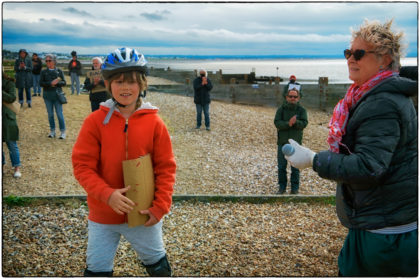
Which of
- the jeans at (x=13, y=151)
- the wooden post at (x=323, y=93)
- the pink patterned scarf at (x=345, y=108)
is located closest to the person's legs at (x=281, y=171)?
the pink patterned scarf at (x=345, y=108)

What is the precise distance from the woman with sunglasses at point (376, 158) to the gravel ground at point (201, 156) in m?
4.53

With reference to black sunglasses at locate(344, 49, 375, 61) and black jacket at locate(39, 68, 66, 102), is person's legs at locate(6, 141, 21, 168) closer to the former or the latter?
black jacket at locate(39, 68, 66, 102)

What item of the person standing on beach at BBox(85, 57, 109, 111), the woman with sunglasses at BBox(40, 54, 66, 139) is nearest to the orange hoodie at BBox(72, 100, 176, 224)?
the person standing on beach at BBox(85, 57, 109, 111)

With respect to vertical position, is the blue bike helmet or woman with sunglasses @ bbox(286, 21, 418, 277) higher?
the blue bike helmet

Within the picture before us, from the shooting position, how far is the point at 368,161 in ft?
6.59

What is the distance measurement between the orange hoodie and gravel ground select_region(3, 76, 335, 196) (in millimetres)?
4177

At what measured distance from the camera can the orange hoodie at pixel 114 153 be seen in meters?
2.53

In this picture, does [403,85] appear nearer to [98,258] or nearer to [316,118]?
[98,258]

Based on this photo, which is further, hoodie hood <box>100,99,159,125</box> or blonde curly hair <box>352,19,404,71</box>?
hoodie hood <box>100,99,159,125</box>

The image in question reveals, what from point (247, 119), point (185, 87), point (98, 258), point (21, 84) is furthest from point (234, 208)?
point (185, 87)

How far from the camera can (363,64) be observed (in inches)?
88.2

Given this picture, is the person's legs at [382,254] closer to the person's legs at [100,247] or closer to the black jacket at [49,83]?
the person's legs at [100,247]

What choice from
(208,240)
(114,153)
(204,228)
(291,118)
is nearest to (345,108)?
(114,153)

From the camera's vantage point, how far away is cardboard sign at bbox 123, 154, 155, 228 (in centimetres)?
249
